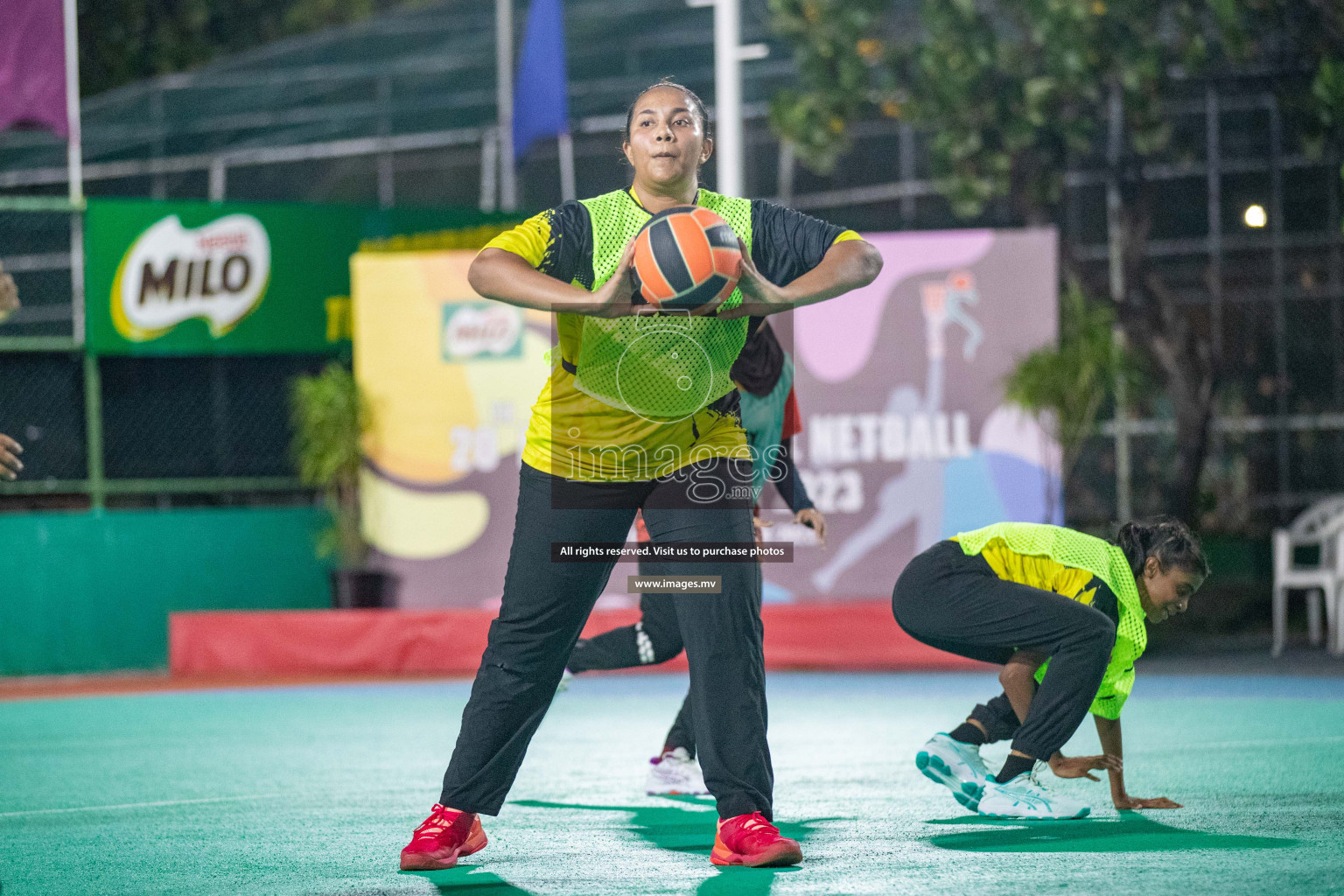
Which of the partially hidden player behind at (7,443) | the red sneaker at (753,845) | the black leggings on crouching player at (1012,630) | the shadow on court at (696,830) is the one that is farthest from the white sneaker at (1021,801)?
the partially hidden player behind at (7,443)

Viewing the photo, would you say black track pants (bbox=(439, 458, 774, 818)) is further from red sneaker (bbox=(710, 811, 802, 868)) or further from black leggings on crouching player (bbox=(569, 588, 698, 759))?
black leggings on crouching player (bbox=(569, 588, 698, 759))

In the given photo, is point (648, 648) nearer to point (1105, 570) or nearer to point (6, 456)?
point (1105, 570)

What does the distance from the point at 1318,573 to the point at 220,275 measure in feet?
28.6

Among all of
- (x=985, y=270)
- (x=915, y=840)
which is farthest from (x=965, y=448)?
(x=915, y=840)

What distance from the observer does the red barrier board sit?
11.9 m

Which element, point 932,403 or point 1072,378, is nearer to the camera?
point 1072,378

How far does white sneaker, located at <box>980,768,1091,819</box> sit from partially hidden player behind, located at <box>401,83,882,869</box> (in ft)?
3.24

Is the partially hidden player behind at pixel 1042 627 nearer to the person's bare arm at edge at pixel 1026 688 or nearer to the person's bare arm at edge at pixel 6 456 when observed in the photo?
the person's bare arm at edge at pixel 1026 688

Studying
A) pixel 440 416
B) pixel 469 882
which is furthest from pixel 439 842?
pixel 440 416

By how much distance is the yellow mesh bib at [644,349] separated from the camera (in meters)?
4.66

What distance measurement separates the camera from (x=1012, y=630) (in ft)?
18.0

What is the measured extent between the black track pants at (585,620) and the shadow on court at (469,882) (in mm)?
179

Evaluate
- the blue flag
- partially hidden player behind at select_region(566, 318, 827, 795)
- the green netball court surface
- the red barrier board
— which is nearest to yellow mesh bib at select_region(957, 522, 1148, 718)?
the green netball court surface

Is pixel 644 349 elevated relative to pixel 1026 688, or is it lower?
elevated
